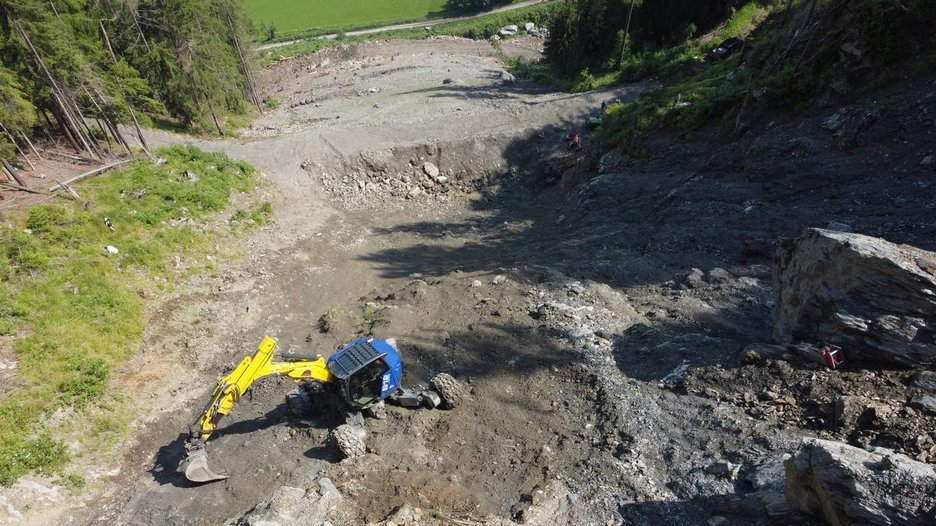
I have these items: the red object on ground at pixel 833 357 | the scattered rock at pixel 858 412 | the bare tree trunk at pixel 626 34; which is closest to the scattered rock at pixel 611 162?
the red object on ground at pixel 833 357

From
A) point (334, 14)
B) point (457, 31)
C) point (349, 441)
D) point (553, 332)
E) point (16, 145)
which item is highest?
point (553, 332)

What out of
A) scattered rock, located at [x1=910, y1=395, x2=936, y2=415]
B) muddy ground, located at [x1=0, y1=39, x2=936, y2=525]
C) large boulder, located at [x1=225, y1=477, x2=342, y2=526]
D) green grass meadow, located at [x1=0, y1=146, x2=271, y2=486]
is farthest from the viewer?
green grass meadow, located at [x1=0, y1=146, x2=271, y2=486]

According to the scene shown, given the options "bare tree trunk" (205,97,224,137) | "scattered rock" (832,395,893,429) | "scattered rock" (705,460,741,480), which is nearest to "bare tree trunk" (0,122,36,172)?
"bare tree trunk" (205,97,224,137)

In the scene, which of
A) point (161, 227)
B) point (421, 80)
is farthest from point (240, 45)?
point (161, 227)

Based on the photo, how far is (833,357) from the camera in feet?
29.3

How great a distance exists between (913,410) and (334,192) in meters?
24.7

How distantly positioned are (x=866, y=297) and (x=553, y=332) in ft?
21.5

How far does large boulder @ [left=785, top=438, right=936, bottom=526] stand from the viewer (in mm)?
5375

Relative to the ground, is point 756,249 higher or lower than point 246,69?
higher

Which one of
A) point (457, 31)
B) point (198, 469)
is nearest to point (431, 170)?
point (198, 469)

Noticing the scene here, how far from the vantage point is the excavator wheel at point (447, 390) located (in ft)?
37.4

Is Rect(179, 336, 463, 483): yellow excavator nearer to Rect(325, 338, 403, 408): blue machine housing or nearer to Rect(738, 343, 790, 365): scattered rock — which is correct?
Rect(325, 338, 403, 408): blue machine housing

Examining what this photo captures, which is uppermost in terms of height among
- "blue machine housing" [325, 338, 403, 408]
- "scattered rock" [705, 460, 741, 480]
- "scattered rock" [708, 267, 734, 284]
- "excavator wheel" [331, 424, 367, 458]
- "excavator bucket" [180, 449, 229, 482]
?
"scattered rock" [705, 460, 741, 480]

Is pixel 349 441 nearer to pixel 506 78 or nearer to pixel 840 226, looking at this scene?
pixel 840 226
